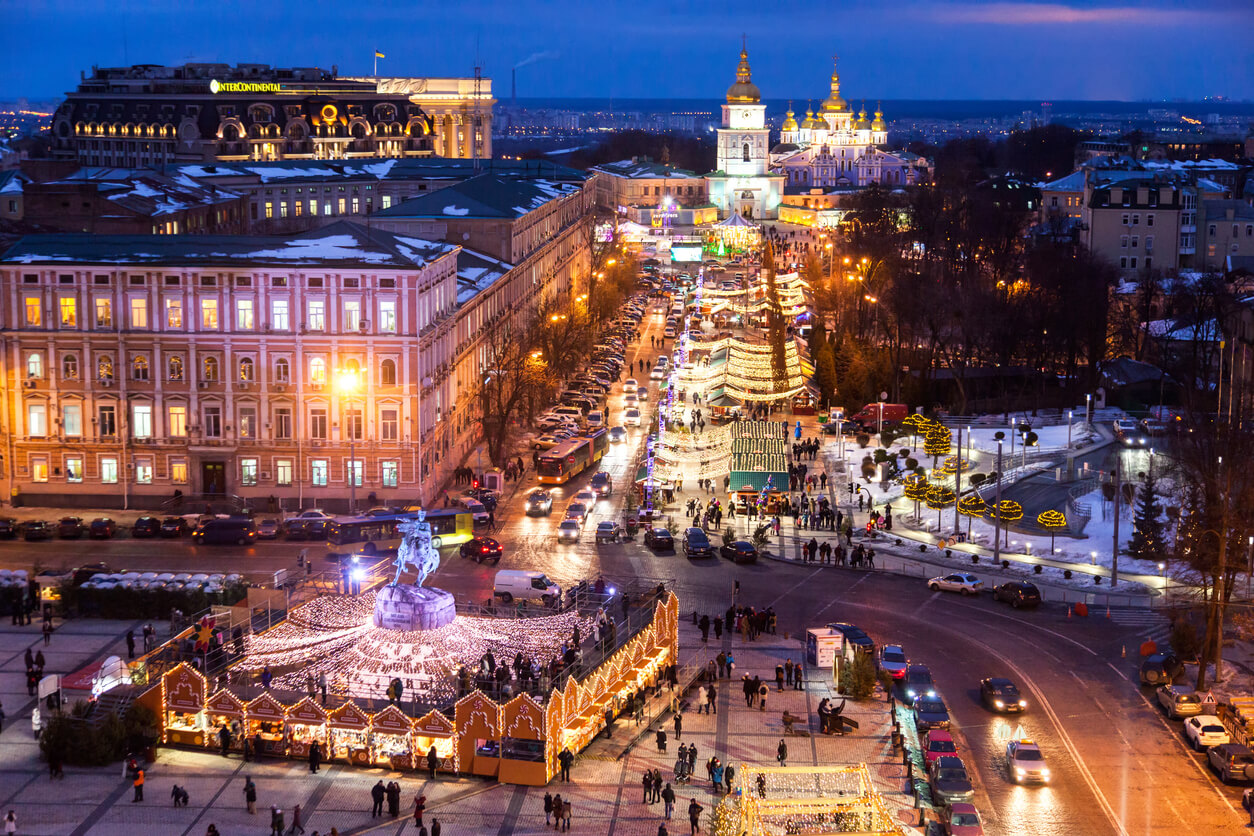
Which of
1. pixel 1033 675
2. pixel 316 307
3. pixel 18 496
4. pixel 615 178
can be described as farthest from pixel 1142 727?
pixel 615 178

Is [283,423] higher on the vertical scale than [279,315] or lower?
lower

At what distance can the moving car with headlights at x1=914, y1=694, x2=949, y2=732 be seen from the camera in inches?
1490

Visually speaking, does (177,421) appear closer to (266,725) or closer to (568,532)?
(568,532)

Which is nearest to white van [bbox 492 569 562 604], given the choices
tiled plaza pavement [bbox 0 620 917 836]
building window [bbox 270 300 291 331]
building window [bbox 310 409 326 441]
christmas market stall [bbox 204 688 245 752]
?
tiled plaza pavement [bbox 0 620 917 836]

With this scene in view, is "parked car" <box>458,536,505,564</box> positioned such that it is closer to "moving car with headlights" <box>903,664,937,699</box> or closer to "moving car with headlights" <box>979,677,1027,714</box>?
"moving car with headlights" <box>903,664,937,699</box>

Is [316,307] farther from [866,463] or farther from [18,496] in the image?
[866,463]

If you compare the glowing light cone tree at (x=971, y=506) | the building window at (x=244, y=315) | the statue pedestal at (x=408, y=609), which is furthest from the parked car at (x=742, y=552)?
the building window at (x=244, y=315)

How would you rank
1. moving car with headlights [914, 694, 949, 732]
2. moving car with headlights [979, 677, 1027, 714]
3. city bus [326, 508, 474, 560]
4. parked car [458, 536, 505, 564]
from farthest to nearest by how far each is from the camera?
city bus [326, 508, 474, 560] < parked car [458, 536, 505, 564] < moving car with headlights [979, 677, 1027, 714] < moving car with headlights [914, 694, 949, 732]

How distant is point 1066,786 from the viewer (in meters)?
35.6

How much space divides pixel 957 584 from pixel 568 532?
11915mm

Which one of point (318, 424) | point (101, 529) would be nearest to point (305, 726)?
point (101, 529)

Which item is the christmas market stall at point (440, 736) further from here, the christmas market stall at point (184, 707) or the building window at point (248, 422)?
the building window at point (248, 422)

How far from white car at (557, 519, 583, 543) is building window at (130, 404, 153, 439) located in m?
13.9

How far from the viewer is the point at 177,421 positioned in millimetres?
57562
